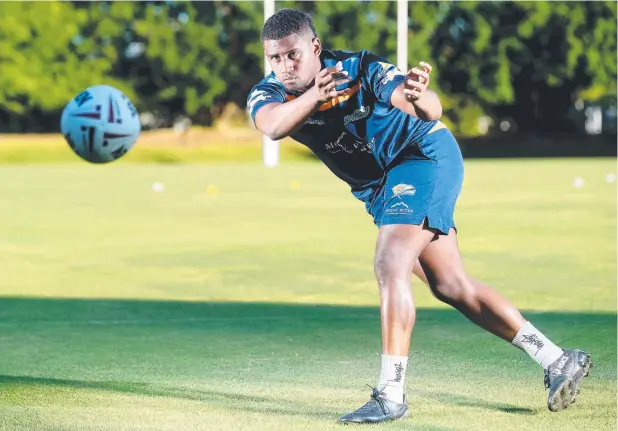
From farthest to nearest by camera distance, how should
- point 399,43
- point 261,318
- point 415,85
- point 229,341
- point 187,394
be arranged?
1. point 399,43
2. point 261,318
3. point 229,341
4. point 187,394
5. point 415,85

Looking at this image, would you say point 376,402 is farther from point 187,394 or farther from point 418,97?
point 418,97

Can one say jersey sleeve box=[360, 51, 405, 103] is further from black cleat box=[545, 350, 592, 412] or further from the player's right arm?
black cleat box=[545, 350, 592, 412]

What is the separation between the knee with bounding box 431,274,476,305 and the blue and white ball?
5748mm

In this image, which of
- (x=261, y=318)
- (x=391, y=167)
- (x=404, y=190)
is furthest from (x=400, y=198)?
(x=261, y=318)

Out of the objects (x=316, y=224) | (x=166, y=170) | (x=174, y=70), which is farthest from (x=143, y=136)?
(x=316, y=224)

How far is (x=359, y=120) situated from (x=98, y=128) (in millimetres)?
5638

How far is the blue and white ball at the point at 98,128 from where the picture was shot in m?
11.6

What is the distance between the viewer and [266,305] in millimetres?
10523

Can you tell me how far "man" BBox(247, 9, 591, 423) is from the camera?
20.0 ft

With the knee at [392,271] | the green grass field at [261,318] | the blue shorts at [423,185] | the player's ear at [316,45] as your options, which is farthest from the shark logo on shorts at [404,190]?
the green grass field at [261,318]

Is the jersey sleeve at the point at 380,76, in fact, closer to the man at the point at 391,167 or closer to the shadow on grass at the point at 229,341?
the man at the point at 391,167

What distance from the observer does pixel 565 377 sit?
6.35 metres

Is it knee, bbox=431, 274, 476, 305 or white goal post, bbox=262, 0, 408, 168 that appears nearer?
knee, bbox=431, 274, 476, 305

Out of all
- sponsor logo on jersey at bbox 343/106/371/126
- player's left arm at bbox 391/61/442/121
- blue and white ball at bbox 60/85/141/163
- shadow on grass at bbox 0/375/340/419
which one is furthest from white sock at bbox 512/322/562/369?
blue and white ball at bbox 60/85/141/163
